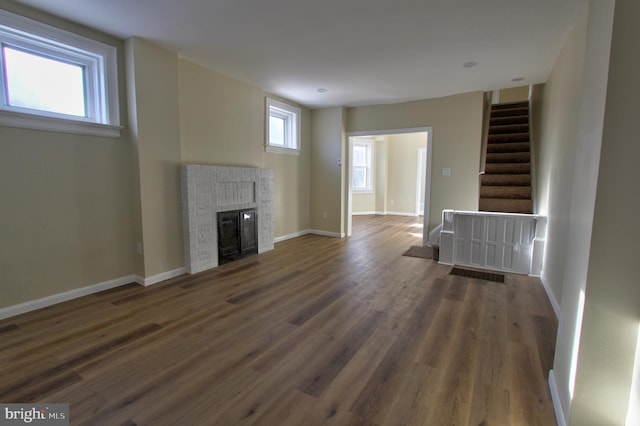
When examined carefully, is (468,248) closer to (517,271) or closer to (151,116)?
(517,271)

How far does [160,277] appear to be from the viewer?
3393 millimetres

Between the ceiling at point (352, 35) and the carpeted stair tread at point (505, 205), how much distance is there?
5.57ft

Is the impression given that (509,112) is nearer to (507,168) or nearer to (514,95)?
(514,95)

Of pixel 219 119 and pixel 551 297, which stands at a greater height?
pixel 219 119

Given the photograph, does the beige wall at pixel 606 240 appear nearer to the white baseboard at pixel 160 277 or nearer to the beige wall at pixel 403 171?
the white baseboard at pixel 160 277

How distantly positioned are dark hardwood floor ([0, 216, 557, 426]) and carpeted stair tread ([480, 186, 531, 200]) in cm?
180

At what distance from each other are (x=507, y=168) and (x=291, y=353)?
472 cm

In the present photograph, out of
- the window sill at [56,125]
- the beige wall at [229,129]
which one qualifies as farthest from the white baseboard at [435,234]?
the window sill at [56,125]

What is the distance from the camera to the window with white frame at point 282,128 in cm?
503

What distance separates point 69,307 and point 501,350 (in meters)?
3.62

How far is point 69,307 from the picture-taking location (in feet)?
8.81

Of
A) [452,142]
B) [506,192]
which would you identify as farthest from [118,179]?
[506,192]

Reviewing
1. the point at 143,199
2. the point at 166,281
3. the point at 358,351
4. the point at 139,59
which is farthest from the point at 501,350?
the point at 139,59

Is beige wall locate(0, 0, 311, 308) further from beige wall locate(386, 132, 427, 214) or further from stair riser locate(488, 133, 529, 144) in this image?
beige wall locate(386, 132, 427, 214)
